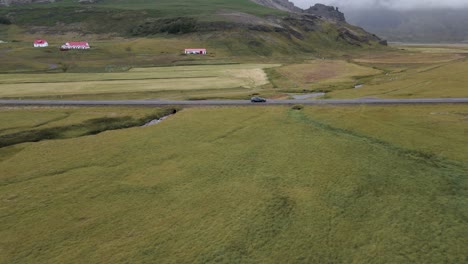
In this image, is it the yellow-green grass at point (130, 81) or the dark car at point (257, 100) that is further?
the yellow-green grass at point (130, 81)

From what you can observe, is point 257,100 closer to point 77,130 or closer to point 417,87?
point 77,130

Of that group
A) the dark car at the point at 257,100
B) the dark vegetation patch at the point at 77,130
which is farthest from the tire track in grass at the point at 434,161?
the dark vegetation patch at the point at 77,130

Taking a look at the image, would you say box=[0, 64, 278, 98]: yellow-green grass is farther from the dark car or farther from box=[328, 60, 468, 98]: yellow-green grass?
box=[328, 60, 468, 98]: yellow-green grass

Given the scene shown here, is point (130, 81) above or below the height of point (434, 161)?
above

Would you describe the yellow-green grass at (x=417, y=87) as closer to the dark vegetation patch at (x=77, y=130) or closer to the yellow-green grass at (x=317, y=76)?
the yellow-green grass at (x=317, y=76)

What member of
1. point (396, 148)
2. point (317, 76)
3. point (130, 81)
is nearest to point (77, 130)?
point (396, 148)

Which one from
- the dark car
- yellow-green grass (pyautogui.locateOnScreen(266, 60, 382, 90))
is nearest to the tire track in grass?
the dark car
